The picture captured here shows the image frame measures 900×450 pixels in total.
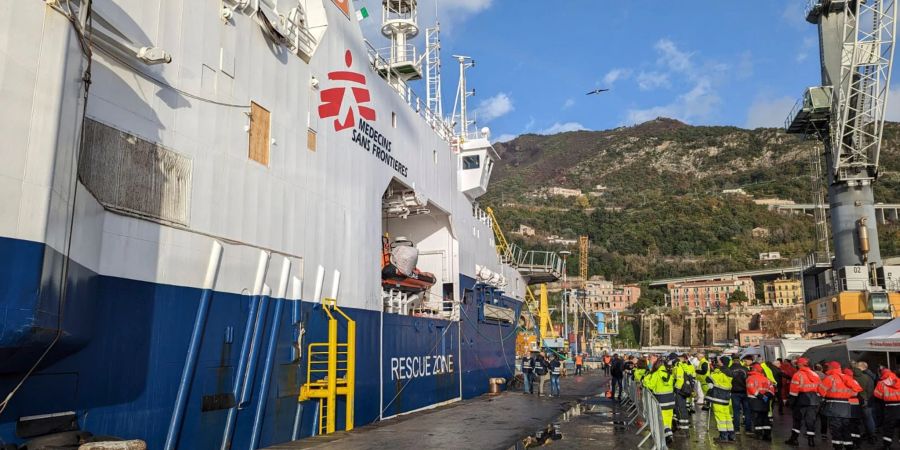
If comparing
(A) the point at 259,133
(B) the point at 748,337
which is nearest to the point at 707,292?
(B) the point at 748,337

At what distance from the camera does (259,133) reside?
906cm

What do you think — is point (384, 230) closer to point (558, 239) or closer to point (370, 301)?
point (370, 301)

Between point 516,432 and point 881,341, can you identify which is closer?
point 516,432

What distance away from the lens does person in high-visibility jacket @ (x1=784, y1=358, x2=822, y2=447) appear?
9.35m

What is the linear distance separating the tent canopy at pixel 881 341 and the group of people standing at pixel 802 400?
1139mm

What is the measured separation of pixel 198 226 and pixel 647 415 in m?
7.88

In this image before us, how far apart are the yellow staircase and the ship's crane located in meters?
22.5

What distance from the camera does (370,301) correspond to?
38.6 ft

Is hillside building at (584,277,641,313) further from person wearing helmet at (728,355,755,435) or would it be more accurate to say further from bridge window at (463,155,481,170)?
person wearing helmet at (728,355,755,435)

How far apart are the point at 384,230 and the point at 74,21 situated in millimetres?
12072

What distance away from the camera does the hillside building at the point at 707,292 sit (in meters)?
132

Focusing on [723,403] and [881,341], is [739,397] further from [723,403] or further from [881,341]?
[881,341]

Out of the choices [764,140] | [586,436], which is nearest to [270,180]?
[586,436]

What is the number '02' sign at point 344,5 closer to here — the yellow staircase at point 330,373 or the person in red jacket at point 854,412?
the yellow staircase at point 330,373
